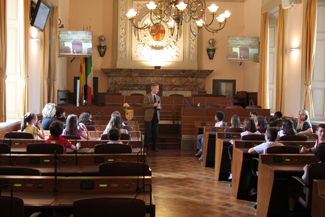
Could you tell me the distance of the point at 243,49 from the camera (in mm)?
11359

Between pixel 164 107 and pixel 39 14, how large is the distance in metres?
4.41

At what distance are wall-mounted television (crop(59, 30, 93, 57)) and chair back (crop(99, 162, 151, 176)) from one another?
341 inches

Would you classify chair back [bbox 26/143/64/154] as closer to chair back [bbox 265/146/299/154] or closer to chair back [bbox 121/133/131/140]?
chair back [bbox 121/133/131/140]

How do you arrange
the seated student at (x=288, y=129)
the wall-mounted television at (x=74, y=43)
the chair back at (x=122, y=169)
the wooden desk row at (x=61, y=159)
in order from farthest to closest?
the wall-mounted television at (x=74, y=43) → the seated student at (x=288, y=129) → the wooden desk row at (x=61, y=159) → the chair back at (x=122, y=169)

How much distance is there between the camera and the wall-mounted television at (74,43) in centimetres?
1091

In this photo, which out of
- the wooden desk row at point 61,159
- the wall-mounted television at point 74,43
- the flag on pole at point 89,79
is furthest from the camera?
the flag on pole at point 89,79

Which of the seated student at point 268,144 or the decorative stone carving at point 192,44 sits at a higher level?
the decorative stone carving at point 192,44

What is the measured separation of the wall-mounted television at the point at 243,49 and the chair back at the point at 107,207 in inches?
384

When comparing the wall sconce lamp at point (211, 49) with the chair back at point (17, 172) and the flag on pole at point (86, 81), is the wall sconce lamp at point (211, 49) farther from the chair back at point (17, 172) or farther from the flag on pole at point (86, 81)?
the chair back at point (17, 172)

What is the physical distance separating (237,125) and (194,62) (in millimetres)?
7588

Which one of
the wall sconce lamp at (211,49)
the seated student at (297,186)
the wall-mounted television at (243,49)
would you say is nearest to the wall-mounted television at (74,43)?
the wall-mounted television at (243,49)

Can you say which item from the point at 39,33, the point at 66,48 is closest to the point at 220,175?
the point at 39,33

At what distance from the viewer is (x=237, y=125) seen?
6.36m

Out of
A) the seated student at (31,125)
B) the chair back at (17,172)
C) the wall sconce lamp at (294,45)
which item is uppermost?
the wall sconce lamp at (294,45)
